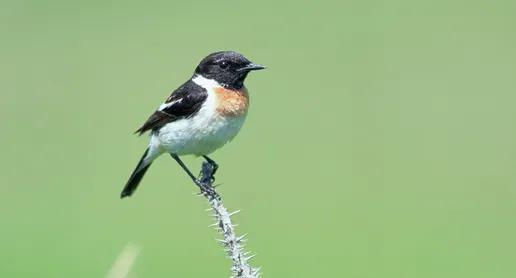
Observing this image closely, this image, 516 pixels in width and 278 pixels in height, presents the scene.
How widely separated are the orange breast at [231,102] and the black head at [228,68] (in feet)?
0.18

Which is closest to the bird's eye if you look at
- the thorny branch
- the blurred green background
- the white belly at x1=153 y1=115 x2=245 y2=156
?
the white belly at x1=153 y1=115 x2=245 y2=156

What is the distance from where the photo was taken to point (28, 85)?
17000 millimetres

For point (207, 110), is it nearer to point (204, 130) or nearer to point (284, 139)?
point (204, 130)

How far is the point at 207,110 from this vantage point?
540cm

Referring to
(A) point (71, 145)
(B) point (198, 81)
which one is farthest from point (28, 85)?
(B) point (198, 81)

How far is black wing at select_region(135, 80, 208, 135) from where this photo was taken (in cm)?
548

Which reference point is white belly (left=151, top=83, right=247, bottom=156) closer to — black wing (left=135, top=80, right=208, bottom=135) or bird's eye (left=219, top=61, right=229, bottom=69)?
black wing (left=135, top=80, right=208, bottom=135)

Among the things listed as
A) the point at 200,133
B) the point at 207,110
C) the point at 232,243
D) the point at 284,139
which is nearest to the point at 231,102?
the point at 207,110

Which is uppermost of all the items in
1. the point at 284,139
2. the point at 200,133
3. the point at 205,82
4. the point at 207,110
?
the point at 205,82

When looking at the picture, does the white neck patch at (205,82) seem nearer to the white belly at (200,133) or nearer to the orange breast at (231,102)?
the orange breast at (231,102)

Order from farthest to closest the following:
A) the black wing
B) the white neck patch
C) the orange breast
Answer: the white neck patch < the black wing < the orange breast

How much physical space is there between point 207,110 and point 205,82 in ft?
1.04

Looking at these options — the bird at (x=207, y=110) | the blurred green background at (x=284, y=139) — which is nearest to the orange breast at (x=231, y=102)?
the bird at (x=207, y=110)

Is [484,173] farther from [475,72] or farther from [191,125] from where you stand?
[191,125]
